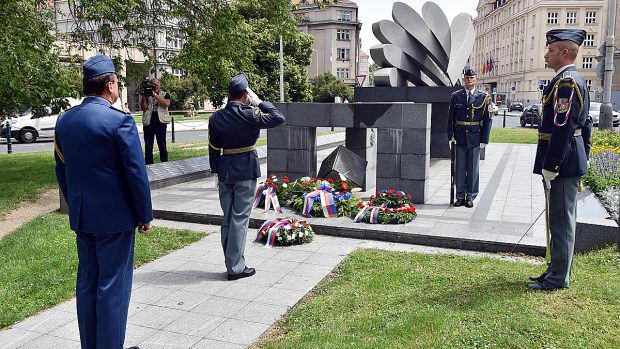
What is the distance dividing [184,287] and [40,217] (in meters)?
4.05

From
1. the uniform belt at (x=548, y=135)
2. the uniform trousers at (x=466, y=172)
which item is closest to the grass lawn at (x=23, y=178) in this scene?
the uniform trousers at (x=466, y=172)

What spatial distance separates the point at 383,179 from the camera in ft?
29.7

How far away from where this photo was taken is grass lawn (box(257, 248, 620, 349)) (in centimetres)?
384

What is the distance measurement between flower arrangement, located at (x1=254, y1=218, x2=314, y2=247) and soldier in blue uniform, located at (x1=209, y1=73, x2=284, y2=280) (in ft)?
3.81

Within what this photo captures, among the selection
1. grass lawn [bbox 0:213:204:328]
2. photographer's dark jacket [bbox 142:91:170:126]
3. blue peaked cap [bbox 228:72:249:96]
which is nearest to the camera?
grass lawn [bbox 0:213:204:328]

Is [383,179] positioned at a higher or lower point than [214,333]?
higher

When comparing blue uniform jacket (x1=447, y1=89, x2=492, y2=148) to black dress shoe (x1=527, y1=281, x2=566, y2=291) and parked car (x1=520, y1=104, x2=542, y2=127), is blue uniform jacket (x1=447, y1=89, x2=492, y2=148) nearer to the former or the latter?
black dress shoe (x1=527, y1=281, x2=566, y2=291)

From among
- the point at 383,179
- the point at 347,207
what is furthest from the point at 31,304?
the point at 383,179

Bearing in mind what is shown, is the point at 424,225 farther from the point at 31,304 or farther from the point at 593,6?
the point at 593,6

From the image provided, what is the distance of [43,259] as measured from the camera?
6.05 meters

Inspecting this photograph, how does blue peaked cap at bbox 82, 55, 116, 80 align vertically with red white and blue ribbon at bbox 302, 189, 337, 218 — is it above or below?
above

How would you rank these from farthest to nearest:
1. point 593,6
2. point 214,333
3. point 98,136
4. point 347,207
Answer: point 593,6 → point 347,207 → point 214,333 → point 98,136

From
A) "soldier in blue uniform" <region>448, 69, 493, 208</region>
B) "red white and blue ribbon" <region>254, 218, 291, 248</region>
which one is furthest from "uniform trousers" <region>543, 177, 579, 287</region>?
"soldier in blue uniform" <region>448, 69, 493, 208</region>

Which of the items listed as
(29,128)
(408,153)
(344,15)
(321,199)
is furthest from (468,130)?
(344,15)
